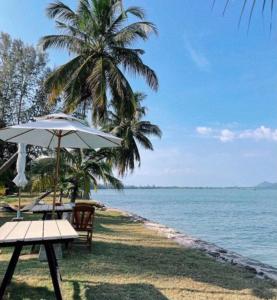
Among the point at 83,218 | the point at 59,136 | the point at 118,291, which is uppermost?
the point at 59,136

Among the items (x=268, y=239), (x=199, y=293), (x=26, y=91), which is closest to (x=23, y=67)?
(x=26, y=91)

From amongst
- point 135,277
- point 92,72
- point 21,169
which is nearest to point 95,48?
point 92,72

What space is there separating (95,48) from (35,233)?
12606 mm

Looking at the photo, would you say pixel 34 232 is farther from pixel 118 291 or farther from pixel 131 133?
pixel 131 133

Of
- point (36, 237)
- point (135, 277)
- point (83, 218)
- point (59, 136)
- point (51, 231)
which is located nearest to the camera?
point (36, 237)

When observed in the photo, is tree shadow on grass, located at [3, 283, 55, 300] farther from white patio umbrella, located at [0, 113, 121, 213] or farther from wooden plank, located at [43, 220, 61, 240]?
white patio umbrella, located at [0, 113, 121, 213]

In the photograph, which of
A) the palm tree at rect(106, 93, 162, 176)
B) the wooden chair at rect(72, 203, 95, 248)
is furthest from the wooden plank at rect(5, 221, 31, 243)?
the palm tree at rect(106, 93, 162, 176)

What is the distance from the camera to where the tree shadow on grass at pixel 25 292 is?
4.20 m

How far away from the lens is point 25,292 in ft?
14.3

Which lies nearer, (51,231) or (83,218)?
(51,231)

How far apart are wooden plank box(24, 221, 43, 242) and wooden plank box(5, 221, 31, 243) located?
4cm

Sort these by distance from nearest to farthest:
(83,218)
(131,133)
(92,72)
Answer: (83,218)
(92,72)
(131,133)

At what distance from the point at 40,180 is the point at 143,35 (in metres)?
7.54

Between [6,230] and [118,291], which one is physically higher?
[6,230]
